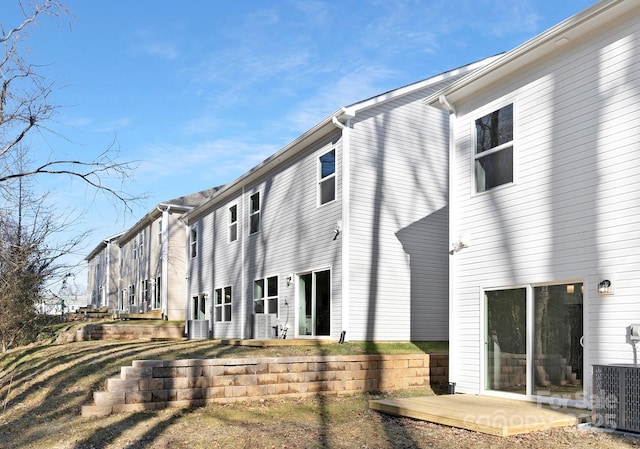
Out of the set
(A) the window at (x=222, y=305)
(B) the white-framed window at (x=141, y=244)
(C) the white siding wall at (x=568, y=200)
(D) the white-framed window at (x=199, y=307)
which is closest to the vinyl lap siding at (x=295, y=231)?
(A) the window at (x=222, y=305)

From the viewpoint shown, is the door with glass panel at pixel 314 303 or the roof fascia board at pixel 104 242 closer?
the door with glass panel at pixel 314 303

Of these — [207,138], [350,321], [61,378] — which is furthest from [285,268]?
[61,378]

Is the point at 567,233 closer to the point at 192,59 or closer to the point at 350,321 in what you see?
the point at 350,321

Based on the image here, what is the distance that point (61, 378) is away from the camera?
10.7 metres

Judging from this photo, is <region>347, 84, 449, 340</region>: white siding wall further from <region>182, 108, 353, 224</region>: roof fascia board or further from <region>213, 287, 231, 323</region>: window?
<region>213, 287, 231, 323</region>: window

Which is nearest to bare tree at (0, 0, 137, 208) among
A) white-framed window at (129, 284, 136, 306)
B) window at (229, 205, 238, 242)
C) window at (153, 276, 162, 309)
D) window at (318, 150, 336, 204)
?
window at (318, 150, 336, 204)

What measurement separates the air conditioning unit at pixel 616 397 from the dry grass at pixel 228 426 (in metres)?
0.26

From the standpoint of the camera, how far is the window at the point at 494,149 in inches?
361

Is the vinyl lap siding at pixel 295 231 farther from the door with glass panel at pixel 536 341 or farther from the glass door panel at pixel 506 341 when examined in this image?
the door with glass panel at pixel 536 341

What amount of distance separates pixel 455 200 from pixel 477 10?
5.12 m

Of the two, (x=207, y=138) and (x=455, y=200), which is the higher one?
(x=207, y=138)

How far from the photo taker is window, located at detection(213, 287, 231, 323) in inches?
756

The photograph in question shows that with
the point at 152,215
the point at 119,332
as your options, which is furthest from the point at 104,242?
the point at 119,332

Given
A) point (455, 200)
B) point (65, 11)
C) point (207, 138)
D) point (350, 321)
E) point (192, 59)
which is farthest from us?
point (207, 138)
